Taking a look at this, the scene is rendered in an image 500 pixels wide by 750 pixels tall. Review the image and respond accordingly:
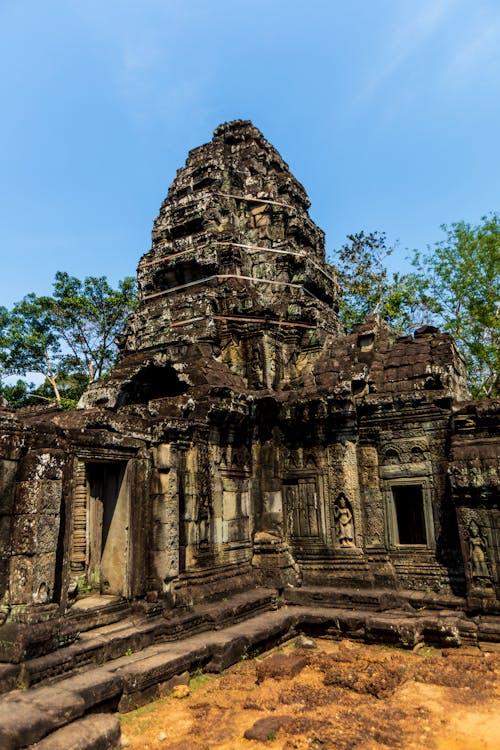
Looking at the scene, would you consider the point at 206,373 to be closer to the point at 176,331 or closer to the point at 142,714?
the point at 176,331

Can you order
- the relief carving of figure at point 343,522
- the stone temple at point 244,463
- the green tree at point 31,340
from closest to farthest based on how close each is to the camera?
the stone temple at point 244,463, the relief carving of figure at point 343,522, the green tree at point 31,340

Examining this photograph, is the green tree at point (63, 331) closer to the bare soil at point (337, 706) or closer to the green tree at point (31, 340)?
the green tree at point (31, 340)

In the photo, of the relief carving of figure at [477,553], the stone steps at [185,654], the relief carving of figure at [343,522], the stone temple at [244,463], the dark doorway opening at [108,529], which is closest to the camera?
the stone steps at [185,654]

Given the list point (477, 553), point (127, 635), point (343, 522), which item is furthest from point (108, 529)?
point (477, 553)

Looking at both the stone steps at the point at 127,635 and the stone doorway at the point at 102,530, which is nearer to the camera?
the stone steps at the point at 127,635

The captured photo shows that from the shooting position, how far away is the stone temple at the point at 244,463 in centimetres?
622

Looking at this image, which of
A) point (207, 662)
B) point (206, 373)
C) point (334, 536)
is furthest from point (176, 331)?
point (207, 662)

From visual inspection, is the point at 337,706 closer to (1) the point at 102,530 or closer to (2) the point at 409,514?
(1) the point at 102,530

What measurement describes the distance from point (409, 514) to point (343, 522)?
1407 millimetres

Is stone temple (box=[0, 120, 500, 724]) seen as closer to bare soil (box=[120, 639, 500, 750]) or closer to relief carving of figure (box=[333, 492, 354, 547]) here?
relief carving of figure (box=[333, 492, 354, 547])

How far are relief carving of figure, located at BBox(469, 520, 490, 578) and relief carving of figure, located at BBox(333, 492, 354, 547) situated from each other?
6.89ft

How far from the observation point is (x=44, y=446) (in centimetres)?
612

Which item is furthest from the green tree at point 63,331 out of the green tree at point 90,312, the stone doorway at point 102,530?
the stone doorway at point 102,530

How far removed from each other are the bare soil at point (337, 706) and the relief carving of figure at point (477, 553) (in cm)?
108
